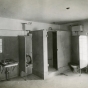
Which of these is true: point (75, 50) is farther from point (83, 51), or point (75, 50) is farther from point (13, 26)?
point (13, 26)

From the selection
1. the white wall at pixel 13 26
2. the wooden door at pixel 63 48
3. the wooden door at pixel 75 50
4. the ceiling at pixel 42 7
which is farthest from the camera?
the wooden door at pixel 75 50

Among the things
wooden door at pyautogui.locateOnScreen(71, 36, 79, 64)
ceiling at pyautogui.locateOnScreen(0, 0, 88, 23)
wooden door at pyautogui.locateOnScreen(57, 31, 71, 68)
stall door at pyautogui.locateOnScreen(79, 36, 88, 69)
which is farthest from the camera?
wooden door at pyautogui.locateOnScreen(71, 36, 79, 64)

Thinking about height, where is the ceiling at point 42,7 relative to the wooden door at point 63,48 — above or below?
above

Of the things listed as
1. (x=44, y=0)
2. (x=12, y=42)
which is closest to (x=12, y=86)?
(x=12, y=42)

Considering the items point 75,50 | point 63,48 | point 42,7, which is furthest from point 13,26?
point 75,50

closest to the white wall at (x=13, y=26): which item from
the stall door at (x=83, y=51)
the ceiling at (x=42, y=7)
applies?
the ceiling at (x=42, y=7)

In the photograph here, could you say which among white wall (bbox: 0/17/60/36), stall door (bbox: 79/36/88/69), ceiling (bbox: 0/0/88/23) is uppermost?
ceiling (bbox: 0/0/88/23)

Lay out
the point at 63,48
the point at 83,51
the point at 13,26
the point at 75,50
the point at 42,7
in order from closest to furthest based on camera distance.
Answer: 1. the point at 42,7
2. the point at 13,26
3. the point at 83,51
4. the point at 63,48
5. the point at 75,50

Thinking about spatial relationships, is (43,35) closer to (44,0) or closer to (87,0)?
(44,0)

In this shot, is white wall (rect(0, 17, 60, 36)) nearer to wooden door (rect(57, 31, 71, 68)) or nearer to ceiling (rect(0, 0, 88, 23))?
ceiling (rect(0, 0, 88, 23))

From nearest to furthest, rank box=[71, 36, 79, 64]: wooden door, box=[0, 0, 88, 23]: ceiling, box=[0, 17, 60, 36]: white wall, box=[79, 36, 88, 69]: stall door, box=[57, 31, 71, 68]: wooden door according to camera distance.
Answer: box=[0, 0, 88, 23]: ceiling
box=[0, 17, 60, 36]: white wall
box=[79, 36, 88, 69]: stall door
box=[57, 31, 71, 68]: wooden door
box=[71, 36, 79, 64]: wooden door

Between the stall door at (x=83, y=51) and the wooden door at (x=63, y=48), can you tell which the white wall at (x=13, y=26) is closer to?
the wooden door at (x=63, y=48)

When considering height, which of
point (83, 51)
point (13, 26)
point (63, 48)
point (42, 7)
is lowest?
point (83, 51)

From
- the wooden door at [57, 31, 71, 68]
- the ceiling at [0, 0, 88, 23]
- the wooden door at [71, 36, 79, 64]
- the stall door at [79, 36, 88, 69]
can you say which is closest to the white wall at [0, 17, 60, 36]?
the ceiling at [0, 0, 88, 23]
